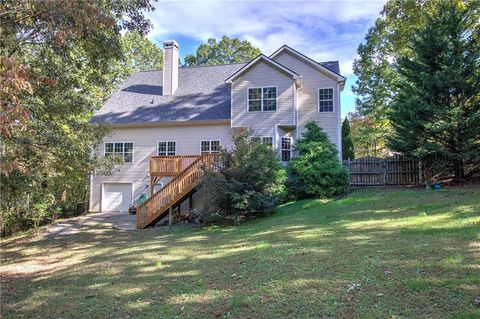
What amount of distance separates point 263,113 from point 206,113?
10.9 ft

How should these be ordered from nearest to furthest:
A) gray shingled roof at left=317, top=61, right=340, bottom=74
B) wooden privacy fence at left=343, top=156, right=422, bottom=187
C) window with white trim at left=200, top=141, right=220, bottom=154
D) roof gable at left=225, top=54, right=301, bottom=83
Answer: wooden privacy fence at left=343, top=156, right=422, bottom=187 < roof gable at left=225, top=54, right=301, bottom=83 < window with white trim at left=200, top=141, right=220, bottom=154 < gray shingled roof at left=317, top=61, right=340, bottom=74

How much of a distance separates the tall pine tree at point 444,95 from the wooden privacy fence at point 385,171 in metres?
1.54

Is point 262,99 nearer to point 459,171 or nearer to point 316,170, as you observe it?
point 316,170

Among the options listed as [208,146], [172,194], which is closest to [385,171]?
[208,146]

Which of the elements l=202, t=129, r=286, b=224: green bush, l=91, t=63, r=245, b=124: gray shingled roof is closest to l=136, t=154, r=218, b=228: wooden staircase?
l=202, t=129, r=286, b=224: green bush

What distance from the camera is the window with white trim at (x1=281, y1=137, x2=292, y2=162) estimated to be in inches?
714

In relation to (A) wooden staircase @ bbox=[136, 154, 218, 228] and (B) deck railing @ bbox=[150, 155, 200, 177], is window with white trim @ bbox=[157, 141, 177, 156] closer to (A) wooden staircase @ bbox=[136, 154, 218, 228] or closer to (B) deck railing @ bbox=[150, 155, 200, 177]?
(B) deck railing @ bbox=[150, 155, 200, 177]

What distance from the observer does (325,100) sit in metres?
18.5

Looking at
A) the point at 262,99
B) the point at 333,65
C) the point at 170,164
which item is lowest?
the point at 170,164

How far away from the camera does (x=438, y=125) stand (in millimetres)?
14125

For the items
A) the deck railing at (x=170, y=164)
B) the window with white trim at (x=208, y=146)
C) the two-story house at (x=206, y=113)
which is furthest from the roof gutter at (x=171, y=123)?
the deck railing at (x=170, y=164)

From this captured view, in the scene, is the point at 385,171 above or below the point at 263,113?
below

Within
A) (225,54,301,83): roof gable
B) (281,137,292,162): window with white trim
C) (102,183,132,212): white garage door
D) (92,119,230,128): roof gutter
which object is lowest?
(102,183,132,212): white garage door

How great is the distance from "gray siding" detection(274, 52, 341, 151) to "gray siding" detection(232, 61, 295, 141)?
1262mm
